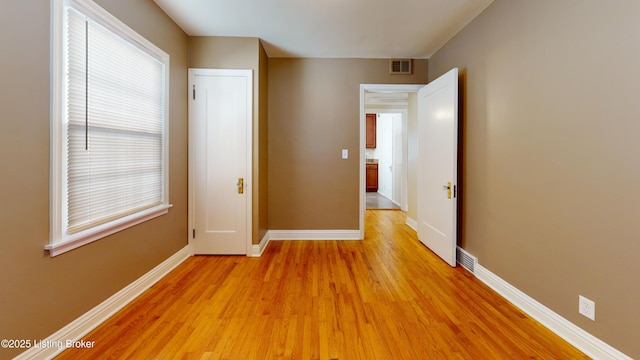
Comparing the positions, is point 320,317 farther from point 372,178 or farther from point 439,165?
point 372,178

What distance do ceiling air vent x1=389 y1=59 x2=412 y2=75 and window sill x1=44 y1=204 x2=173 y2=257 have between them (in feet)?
11.2

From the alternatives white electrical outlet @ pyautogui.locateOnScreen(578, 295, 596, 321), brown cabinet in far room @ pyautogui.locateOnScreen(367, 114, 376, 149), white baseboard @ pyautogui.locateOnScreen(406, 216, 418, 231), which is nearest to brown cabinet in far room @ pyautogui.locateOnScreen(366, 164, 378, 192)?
brown cabinet in far room @ pyautogui.locateOnScreen(367, 114, 376, 149)

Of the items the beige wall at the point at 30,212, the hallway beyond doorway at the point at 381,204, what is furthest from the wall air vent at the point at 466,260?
the hallway beyond doorway at the point at 381,204

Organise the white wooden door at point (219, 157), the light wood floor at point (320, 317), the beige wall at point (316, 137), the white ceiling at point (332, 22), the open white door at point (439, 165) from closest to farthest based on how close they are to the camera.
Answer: the light wood floor at point (320, 317)
the white ceiling at point (332, 22)
the open white door at point (439, 165)
the white wooden door at point (219, 157)
the beige wall at point (316, 137)

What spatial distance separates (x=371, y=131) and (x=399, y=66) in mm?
5506

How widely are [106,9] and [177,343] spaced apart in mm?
2358

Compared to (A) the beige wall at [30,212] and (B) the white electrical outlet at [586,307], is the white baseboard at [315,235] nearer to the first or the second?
(A) the beige wall at [30,212]

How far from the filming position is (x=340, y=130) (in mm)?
3867

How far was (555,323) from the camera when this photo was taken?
5.96 feet

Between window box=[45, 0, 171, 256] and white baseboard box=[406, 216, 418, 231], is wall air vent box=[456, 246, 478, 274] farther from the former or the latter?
window box=[45, 0, 171, 256]

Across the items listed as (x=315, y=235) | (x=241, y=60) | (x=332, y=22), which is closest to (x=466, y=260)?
(x=315, y=235)

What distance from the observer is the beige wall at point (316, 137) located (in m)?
3.81

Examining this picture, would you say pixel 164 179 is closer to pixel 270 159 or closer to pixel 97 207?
pixel 97 207

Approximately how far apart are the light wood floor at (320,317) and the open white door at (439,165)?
36cm
